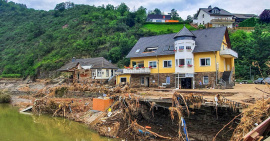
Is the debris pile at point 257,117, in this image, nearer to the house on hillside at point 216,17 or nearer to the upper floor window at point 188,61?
the upper floor window at point 188,61

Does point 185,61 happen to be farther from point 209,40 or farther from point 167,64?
point 209,40

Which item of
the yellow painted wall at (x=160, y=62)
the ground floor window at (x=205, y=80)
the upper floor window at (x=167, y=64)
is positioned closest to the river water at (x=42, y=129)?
the yellow painted wall at (x=160, y=62)

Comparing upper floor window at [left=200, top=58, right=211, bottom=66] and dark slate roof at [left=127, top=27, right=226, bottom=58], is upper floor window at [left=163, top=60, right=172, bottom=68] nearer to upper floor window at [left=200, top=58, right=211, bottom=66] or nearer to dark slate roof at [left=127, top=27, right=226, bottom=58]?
dark slate roof at [left=127, top=27, right=226, bottom=58]

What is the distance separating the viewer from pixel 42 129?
16156 mm

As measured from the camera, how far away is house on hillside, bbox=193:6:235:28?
55.2 metres

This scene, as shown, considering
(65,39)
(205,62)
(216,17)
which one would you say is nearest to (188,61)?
(205,62)

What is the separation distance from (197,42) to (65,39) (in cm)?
5423

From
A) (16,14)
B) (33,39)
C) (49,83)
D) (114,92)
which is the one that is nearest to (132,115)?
(114,92)

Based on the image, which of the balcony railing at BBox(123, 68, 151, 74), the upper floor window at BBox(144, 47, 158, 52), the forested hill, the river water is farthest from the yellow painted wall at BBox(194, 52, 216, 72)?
the forested hill

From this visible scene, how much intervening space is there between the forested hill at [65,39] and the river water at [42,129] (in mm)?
29820

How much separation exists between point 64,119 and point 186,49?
1665 centimetres

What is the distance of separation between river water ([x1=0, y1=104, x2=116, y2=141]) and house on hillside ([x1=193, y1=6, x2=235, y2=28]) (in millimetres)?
49969

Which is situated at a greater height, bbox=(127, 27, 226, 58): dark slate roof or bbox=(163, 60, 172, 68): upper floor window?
bbox=(127, 27, 226, 58): dark slate roof

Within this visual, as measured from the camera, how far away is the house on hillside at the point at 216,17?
55231mm
